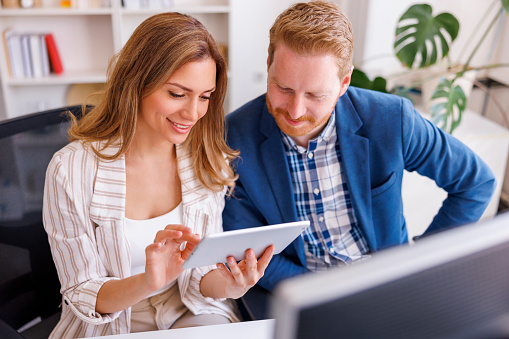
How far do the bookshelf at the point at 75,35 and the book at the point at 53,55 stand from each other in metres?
0.05

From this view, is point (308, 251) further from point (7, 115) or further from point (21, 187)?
point (7, 115)

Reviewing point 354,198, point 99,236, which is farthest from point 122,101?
point 354,198

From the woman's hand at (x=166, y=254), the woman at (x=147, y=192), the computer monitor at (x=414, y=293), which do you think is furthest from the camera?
the woman at (x=147, y=192)

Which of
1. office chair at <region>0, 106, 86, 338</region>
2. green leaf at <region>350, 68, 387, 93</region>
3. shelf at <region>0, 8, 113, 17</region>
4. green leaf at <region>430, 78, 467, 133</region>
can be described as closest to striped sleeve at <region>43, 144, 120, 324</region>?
office chair at <region>0, 106, 86, 338</region>

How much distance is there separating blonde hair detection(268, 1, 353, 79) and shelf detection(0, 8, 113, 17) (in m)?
1.94

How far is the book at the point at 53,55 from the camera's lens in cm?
301

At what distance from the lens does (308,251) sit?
1.49 meters

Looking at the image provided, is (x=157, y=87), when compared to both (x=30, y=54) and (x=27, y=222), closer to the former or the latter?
(x=27, y=222)

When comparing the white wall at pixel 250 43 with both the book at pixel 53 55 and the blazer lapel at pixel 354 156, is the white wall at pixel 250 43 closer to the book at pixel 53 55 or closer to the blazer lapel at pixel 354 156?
the book at pixel 53 55

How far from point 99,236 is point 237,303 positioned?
438mm

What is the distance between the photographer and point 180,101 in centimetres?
122

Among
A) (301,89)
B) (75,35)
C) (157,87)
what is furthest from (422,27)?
(75,35)

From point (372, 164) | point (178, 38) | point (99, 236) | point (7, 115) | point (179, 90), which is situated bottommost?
point (7, 115)

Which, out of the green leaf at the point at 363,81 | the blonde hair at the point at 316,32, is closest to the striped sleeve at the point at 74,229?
the blonde hair at the point at 316,32
